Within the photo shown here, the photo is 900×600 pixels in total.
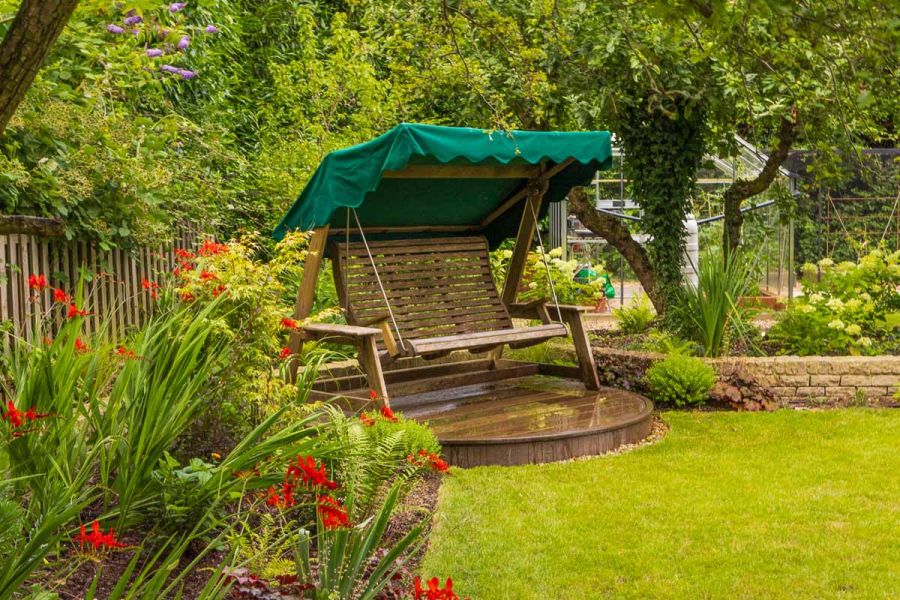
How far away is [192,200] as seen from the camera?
7.76 metres

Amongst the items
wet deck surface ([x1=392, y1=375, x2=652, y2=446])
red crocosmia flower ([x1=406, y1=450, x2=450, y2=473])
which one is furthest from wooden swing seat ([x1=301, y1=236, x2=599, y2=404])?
red crocosmia flower ([x1=406, y1=450, x2=450, y2=473])

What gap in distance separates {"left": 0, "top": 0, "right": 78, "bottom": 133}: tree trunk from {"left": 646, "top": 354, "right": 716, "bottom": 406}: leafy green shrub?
647 centimetres

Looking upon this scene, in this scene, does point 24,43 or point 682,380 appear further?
point 682,380

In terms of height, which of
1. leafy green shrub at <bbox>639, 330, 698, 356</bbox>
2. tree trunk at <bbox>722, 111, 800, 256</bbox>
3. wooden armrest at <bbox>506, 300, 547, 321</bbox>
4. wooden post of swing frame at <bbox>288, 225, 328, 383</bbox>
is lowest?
leafy green shrub at <bbox>639, 330, 698, 356</bbox>

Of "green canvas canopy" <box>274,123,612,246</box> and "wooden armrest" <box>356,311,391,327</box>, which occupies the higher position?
"green canvas canopy" <box>274,123,612,246</box>

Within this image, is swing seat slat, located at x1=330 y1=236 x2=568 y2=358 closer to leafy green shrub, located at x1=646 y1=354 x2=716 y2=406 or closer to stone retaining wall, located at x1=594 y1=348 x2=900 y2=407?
leafy green shrub, located at x1=646 y1=354 x2=716 y2=406

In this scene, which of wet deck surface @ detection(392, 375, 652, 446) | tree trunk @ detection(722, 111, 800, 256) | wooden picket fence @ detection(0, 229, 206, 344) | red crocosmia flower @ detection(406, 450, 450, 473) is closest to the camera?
red crocosmia flower @ detection(406, 450, 450, 473)

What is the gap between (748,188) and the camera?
32.0 feet

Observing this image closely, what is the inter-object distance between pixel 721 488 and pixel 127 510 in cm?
336

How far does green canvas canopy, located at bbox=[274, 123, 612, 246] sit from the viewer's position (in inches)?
261

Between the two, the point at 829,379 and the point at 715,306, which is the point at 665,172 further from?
the point at 829,379

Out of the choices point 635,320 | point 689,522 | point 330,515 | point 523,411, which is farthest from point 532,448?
point 635,320

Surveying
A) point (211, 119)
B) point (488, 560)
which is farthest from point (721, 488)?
point (211, 119)

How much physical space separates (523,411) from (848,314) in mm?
3173
